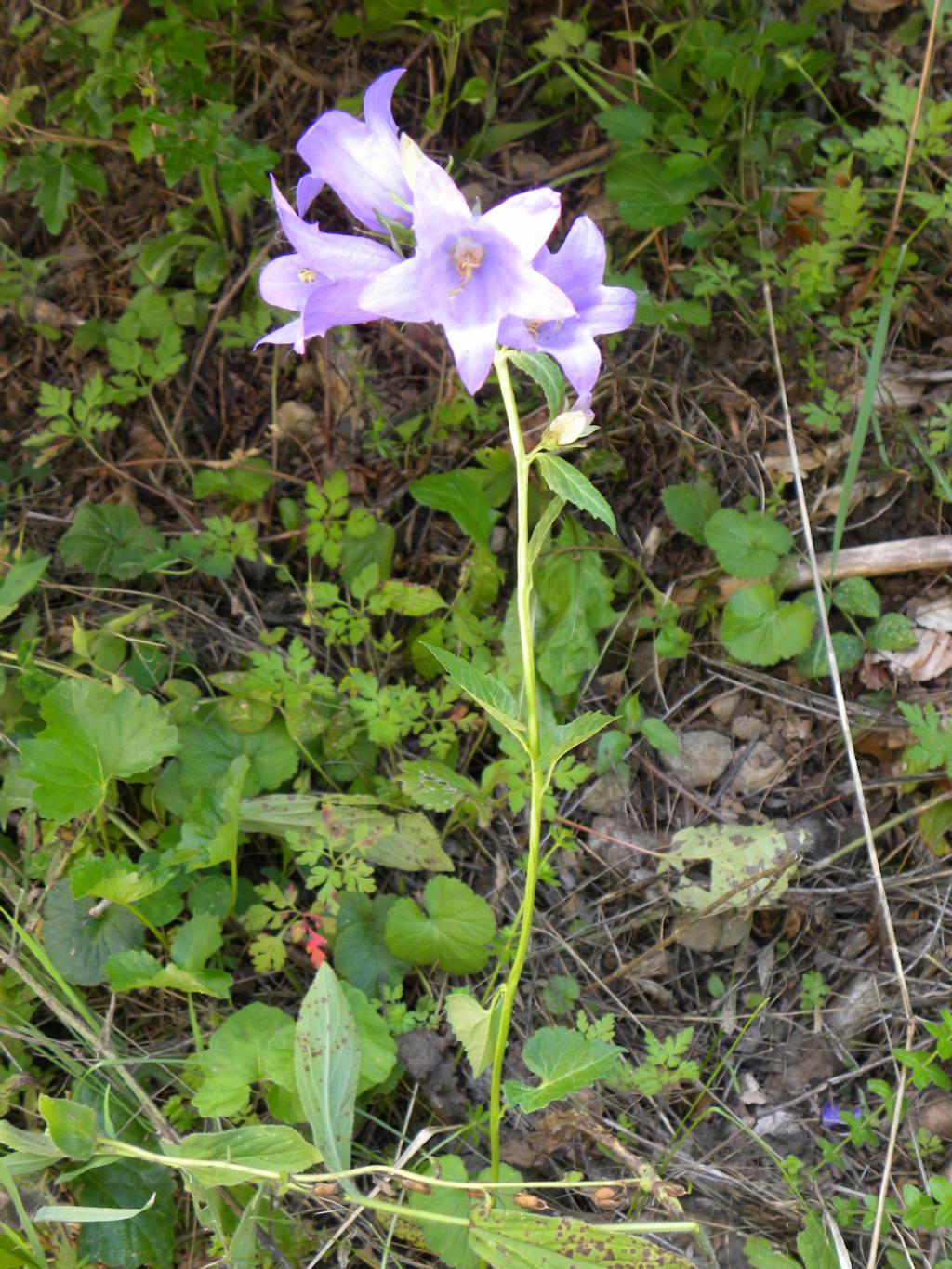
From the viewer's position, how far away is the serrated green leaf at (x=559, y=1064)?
1701 mm

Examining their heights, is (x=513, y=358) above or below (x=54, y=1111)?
above

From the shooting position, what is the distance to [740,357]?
288 cm

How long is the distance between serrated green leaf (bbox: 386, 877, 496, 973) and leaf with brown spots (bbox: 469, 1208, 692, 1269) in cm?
62

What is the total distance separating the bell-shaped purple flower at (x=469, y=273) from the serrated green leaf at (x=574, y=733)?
0.51 m

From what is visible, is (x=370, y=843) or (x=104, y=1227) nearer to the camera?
(x=104, y=1227)

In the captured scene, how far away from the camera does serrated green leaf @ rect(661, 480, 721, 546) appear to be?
2619mm

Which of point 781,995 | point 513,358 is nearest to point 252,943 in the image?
point 781,995

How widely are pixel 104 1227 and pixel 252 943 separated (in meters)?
0.59

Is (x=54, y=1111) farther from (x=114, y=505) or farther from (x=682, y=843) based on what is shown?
(x=114, y=505)

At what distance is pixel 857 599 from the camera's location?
8.31 feet

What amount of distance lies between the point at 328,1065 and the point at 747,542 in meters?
1.50

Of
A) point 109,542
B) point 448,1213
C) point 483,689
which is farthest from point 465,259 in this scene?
point 109,542

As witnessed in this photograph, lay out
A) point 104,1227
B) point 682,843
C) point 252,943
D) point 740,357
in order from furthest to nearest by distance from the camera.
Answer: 1. point 740,357
2. point 682,843
3. point 252,943
4. point 104,1227

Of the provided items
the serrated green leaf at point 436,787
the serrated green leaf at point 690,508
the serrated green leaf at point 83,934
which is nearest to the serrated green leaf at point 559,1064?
the serrated green leaf at point 436,787
